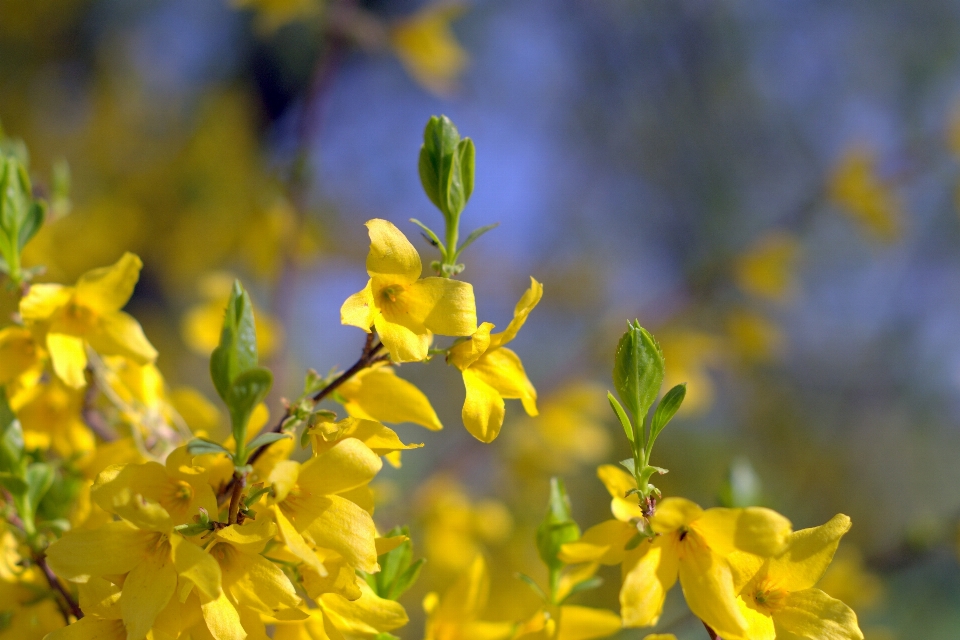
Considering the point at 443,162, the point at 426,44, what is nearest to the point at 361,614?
the point at 443,162

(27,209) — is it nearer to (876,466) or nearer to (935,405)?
(935,405)

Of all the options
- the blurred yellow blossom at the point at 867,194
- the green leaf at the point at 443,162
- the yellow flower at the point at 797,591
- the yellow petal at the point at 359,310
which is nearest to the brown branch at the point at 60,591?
the yellow petal at the point at 359,310

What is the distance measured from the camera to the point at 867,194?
7.09 ft

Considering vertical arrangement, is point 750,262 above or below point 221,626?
above

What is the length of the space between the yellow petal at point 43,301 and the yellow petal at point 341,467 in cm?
38

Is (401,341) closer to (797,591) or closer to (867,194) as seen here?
(797,591)

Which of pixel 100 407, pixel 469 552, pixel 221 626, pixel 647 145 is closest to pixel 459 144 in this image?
pixel 221 626

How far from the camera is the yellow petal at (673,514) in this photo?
0.49 meters

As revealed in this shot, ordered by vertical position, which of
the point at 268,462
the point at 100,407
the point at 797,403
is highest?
the point at 797,403

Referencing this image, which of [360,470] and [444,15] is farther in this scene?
[444,15]

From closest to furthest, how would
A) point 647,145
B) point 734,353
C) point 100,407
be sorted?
point 100,407 → point 734,353 → point 647,145

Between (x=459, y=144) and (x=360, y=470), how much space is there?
31cm

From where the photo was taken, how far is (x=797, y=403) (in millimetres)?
4242

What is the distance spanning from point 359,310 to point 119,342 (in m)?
0.33
